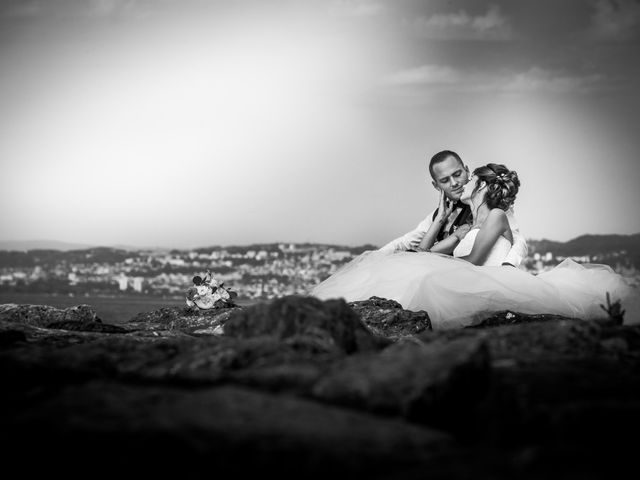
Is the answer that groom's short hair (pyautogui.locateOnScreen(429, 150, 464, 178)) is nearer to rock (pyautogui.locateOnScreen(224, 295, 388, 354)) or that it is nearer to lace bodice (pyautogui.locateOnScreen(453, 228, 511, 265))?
lace bodice (pyautogui.locateOnScreen(453, 228, 511, 265))

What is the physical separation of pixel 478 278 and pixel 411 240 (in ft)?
11.0

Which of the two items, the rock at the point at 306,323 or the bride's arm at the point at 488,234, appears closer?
the rock at the point at 306,323

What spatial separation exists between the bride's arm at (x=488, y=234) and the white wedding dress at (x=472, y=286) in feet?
0.75

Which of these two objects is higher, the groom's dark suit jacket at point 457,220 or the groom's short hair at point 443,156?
the groom's short hair at point 443,156

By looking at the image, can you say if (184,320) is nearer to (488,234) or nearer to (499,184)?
(488,234)

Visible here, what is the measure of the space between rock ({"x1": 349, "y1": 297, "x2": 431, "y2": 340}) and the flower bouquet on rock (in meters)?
3.17

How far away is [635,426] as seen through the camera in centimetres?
388

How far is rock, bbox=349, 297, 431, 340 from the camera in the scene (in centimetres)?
959

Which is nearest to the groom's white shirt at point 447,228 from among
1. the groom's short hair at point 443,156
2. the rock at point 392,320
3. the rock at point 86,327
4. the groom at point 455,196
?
the groom at point 455,196

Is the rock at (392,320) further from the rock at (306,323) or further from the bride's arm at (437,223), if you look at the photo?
the rock at (306,323)

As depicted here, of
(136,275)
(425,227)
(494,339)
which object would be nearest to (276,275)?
(136,275)

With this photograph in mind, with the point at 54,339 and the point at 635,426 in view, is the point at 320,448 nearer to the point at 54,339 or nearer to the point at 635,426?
the point at 635,426

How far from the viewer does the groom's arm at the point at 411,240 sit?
1386 cm

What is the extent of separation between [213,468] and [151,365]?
5.94ft
